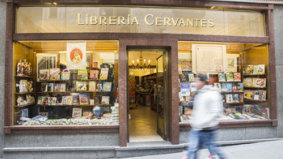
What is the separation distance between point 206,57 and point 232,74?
1323 mm

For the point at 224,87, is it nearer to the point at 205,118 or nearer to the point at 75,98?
the point at 205,118

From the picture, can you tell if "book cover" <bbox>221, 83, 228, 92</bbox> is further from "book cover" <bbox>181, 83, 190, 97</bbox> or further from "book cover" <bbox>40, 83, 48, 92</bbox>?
"book cover" <bbox>40, 83, 48, 92</bbox>

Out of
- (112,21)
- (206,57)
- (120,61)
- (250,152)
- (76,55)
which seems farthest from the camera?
(206,57)

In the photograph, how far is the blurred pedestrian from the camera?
3.29 m

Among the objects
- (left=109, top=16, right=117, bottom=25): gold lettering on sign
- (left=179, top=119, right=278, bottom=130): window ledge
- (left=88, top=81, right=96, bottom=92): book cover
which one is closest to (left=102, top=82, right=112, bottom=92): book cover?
(left=88, top=81, right=96, bottom=92): book cover

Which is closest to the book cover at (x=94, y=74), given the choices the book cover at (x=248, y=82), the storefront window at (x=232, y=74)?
the storefront window at (x=232, y=74)

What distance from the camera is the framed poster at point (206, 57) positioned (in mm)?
5898

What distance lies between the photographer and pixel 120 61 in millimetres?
5340

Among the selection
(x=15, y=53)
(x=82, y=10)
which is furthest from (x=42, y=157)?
(x=82, y=10)

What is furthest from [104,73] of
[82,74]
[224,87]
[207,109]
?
[224,87]

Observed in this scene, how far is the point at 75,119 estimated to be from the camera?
5.63 m

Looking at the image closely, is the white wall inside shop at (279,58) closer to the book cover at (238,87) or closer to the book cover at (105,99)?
the book cover at (238,87)

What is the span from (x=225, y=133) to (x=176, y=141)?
1627mm

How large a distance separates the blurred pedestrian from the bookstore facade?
191cm
